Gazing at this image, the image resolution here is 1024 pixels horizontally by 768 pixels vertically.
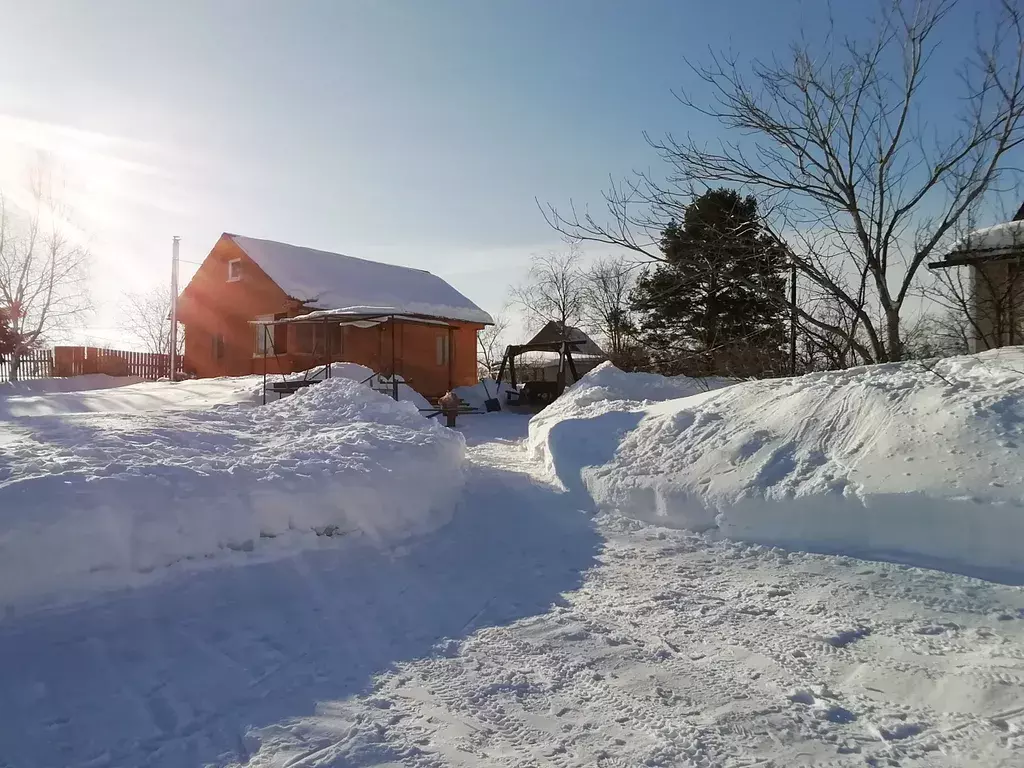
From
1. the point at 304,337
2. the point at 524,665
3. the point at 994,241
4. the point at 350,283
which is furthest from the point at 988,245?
the point at 350,283

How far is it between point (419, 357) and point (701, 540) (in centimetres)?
1861

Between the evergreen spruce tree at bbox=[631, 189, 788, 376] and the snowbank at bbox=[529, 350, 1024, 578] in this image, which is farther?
the evergreen spruce tree at bbox=[631, 189, 788, 376]

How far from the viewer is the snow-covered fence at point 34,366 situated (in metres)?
24.7

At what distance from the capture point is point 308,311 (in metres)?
21.7

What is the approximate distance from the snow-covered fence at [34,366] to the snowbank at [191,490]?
2146cm

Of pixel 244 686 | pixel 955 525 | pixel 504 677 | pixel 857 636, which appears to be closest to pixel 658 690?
pixel 504 677

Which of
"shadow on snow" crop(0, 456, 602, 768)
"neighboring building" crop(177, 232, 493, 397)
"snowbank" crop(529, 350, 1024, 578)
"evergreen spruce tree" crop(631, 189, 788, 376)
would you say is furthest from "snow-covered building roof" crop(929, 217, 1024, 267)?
"neighboring building" crop(177, 232, 493, 397)

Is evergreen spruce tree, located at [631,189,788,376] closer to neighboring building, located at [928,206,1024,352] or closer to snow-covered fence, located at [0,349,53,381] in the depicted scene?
neighboring building, located at [928,206,1024,352]

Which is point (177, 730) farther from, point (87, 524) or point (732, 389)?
point (732, 389)

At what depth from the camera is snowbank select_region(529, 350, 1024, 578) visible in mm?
4590

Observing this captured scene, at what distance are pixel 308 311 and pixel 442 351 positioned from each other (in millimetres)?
5204

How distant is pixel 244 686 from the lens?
3156 mm

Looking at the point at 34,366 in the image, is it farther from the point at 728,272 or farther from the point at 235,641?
the point at 235,641

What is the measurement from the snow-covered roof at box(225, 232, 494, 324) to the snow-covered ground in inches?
667
